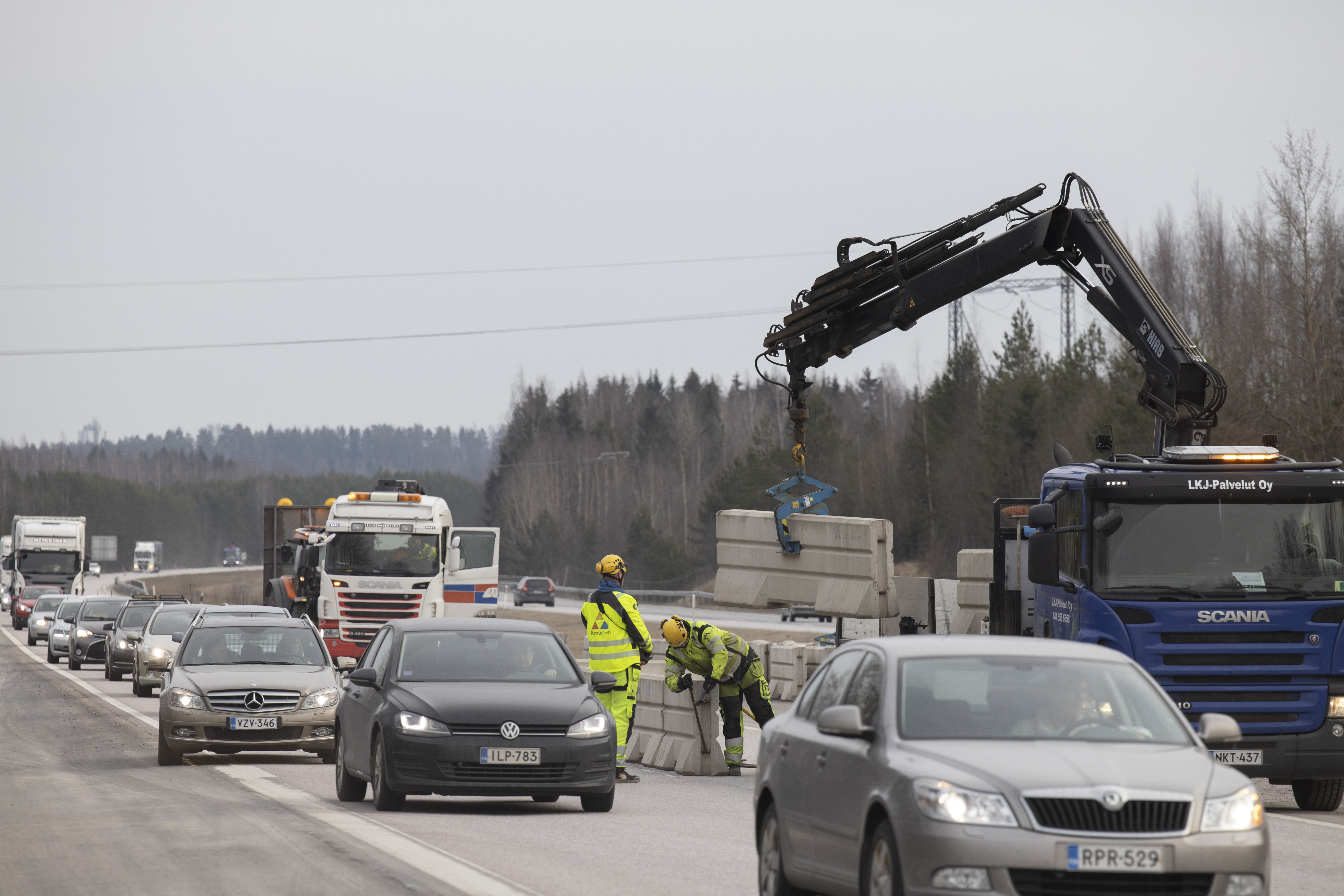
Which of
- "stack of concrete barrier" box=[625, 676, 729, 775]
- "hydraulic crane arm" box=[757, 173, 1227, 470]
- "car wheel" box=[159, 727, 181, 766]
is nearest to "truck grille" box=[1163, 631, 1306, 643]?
"hydraulic crane arm" box=[757, 173, 1227, 470]

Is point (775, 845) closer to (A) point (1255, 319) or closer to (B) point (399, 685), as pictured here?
(B) point (399, 685)

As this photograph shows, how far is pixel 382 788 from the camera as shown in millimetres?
13625

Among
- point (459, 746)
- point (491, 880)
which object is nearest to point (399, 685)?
point (459, 746)

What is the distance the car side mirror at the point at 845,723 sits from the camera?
7762 mm

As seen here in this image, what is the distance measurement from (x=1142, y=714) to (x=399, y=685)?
734cm

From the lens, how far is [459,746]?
527 inches

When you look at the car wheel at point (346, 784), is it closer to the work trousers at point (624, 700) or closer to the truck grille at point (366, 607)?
the work trousers at point (624, 700)

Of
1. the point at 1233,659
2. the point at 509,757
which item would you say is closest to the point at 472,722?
the point at 509,757

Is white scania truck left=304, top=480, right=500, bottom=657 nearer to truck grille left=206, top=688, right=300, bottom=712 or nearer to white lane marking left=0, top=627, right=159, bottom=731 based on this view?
white lane marking left=0, top=627, right=159, bottom=731

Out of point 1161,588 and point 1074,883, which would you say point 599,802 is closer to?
point 1161,588

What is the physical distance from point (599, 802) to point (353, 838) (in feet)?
8.86

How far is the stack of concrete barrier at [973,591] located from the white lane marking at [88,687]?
10.9 meters

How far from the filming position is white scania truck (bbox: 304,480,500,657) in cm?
3456

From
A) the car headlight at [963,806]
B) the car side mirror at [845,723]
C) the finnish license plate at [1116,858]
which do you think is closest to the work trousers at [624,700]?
the car side mirror at [845,723]
